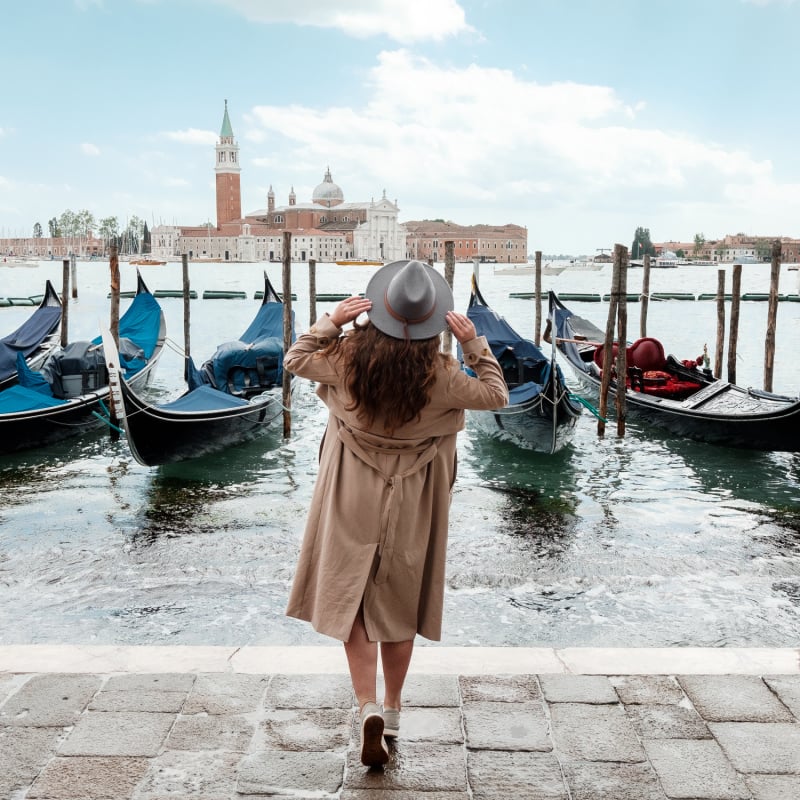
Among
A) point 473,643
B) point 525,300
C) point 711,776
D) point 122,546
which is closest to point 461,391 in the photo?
point 711,776

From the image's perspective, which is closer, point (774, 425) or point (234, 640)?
point (234, 640)

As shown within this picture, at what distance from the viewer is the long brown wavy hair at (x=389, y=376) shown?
4.53 ft

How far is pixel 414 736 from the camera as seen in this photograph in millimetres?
1500

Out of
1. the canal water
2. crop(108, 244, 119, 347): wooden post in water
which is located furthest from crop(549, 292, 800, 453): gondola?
crop(108, 244, 119, 347): wooden post in water

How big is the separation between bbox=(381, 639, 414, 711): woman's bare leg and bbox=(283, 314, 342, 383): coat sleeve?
0.47 meters

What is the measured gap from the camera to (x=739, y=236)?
93125mm

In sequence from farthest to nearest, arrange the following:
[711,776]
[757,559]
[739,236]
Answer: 1. [739,236]
2. [757,559]
3. [711,776]

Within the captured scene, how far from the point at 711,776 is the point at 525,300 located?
31520 millimetres

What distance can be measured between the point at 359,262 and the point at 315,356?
237 feet

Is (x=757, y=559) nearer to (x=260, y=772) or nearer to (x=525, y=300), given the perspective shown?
(x=260, y=772)

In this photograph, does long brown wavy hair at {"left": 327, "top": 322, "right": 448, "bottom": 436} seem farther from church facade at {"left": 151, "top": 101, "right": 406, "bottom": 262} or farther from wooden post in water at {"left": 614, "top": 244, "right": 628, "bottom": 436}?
church facade at {"left": 151, "top": 101, "right": 406, "bottom": 262}

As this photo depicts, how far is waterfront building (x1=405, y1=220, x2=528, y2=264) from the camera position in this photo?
78062 millimetres

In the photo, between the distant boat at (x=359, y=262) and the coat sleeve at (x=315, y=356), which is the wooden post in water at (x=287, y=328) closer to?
the coat sleeve at (x=315, y=356)

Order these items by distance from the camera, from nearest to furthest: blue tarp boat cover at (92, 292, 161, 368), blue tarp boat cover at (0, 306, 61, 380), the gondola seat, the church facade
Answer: the gondola seat
blue tarp boat cover at (0, 306, 61, 380)
blue tarp boat cover at (92, 292, 161, 368)
the church facade
